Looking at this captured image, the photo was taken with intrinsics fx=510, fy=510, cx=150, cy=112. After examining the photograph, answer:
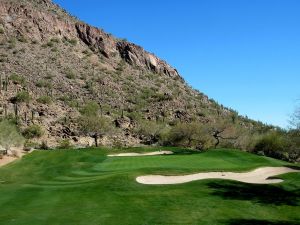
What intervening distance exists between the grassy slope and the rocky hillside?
3433 centimetres

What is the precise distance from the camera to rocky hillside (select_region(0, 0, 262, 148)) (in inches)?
2591

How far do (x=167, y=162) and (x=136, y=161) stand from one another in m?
2.71

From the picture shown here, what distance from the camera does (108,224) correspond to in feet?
52.6

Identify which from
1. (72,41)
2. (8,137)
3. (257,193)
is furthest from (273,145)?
(72,41)

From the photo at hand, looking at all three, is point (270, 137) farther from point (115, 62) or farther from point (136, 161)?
point (115, 62)

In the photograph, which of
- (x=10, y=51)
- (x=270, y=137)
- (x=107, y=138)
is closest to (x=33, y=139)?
(x=107, y=138)

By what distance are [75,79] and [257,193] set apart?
5876cm

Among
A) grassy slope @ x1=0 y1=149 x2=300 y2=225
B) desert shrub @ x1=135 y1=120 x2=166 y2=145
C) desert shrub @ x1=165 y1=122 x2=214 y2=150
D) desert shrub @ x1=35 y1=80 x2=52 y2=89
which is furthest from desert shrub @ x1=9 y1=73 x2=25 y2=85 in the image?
grassy slope @ x1=0 y1=149 x2=300 y2=225

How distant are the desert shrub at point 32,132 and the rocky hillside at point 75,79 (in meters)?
1.65

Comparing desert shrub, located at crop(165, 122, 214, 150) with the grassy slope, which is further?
desert shrub, located at crop(165, 122, 214, 150)

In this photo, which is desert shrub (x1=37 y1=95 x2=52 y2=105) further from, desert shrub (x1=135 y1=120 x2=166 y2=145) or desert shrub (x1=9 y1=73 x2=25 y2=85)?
desert shrub (x1=135 y1=120 x2=166 y2=145)

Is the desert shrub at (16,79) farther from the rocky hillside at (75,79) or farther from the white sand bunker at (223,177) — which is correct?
the white sand bunker at (223,177)

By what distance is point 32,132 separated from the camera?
194 feet

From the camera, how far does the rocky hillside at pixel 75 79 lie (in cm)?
6581
